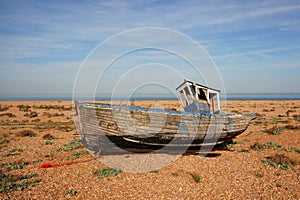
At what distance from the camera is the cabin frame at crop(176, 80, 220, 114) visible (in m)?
13.5

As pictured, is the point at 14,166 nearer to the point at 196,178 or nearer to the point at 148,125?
the point at 148,125

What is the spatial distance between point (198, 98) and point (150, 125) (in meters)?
4.59

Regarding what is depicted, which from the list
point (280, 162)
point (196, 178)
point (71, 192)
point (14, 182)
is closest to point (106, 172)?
point (71, 192)

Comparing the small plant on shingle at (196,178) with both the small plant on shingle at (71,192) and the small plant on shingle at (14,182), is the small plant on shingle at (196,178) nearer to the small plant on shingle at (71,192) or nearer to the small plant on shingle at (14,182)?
the small plant on shingle at (71,192)

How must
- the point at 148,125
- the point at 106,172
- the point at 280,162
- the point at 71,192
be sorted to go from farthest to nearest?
the point at 148,125 < the point at 280,162 < the point at 106,172 < the point at 71,192

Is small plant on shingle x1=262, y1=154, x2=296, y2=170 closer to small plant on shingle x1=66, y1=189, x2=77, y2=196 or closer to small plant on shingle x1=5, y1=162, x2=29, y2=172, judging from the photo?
small plant on shingle x1=66, y1=189, x2=77, y2=196

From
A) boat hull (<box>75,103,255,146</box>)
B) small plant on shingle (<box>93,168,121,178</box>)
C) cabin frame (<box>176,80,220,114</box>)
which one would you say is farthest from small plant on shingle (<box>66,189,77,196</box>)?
cabin frame (<box>176,80,220,114</box>)

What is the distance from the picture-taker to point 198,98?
13.9 meters

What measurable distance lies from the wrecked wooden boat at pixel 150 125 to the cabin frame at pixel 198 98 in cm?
203

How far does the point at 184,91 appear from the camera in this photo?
46.8ft

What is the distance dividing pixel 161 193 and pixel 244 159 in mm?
5008

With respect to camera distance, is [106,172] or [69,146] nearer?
[106,172]

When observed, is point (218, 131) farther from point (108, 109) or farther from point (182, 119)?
point (108, 109)

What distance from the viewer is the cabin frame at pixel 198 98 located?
13547 millimetres
